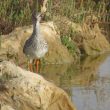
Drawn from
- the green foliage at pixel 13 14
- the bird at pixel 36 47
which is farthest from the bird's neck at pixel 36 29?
the green foliage at pixel 13 14

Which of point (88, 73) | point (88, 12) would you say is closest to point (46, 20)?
point (88, 12)

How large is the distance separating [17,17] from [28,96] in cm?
708

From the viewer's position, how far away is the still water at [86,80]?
31.8 feet

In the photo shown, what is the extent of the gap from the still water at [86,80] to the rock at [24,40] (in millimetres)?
321

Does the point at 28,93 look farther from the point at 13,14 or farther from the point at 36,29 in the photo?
the point at 13,14

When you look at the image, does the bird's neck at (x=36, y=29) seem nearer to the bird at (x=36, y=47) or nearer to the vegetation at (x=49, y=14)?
the bird at (x=36, y=47)

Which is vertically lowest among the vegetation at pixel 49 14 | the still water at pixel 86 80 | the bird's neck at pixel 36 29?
the still water at pixel 86 80

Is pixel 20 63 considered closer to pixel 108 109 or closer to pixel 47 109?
pixel 108 109

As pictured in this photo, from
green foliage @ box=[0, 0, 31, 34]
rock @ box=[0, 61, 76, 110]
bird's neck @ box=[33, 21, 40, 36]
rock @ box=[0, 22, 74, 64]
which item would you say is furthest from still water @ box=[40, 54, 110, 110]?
green foliage @ box=[0, 0, 31, 34]

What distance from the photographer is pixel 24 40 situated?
12969mm

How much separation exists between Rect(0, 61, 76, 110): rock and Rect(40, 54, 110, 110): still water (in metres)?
1.29

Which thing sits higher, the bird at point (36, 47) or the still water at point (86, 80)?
the bird at point (36, 47)

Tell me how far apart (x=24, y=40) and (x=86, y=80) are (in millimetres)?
2210

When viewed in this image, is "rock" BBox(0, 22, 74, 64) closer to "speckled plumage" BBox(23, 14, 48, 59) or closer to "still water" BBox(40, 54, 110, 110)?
"still water" BBox(40, 54, 110, 110)
